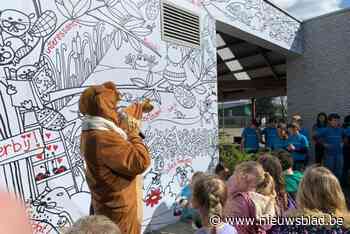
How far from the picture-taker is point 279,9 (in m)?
6.79

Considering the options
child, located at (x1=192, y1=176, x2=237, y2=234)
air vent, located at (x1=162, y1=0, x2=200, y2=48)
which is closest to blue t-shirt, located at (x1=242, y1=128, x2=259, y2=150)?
air vent, located at (x1=162, y1=0, x2=200, y2=48)

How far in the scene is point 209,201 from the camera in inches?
71.7

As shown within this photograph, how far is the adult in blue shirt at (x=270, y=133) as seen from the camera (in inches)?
250

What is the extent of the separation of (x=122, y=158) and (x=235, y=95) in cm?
1272

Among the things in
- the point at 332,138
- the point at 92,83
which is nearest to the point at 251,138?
the point at 332,138

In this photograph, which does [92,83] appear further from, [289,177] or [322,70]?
[322,70]

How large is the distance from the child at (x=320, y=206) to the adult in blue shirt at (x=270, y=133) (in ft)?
14.7

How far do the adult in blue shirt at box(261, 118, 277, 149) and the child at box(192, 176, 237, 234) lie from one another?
4.59 m

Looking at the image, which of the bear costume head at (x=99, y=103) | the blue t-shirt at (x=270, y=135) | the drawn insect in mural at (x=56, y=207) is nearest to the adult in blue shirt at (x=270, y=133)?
the blue t-shirt at (x=270, y=135)

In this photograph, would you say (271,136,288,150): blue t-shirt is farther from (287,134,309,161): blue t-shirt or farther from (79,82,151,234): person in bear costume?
(79,82,151,234): person in bear costume

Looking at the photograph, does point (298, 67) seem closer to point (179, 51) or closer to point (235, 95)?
point (179, 51)

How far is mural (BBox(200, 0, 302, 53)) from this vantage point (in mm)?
5175

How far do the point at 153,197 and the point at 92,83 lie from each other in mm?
1604

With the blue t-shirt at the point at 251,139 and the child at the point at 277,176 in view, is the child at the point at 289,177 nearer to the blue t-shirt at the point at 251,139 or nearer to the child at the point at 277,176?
the child at the point at 277,176
